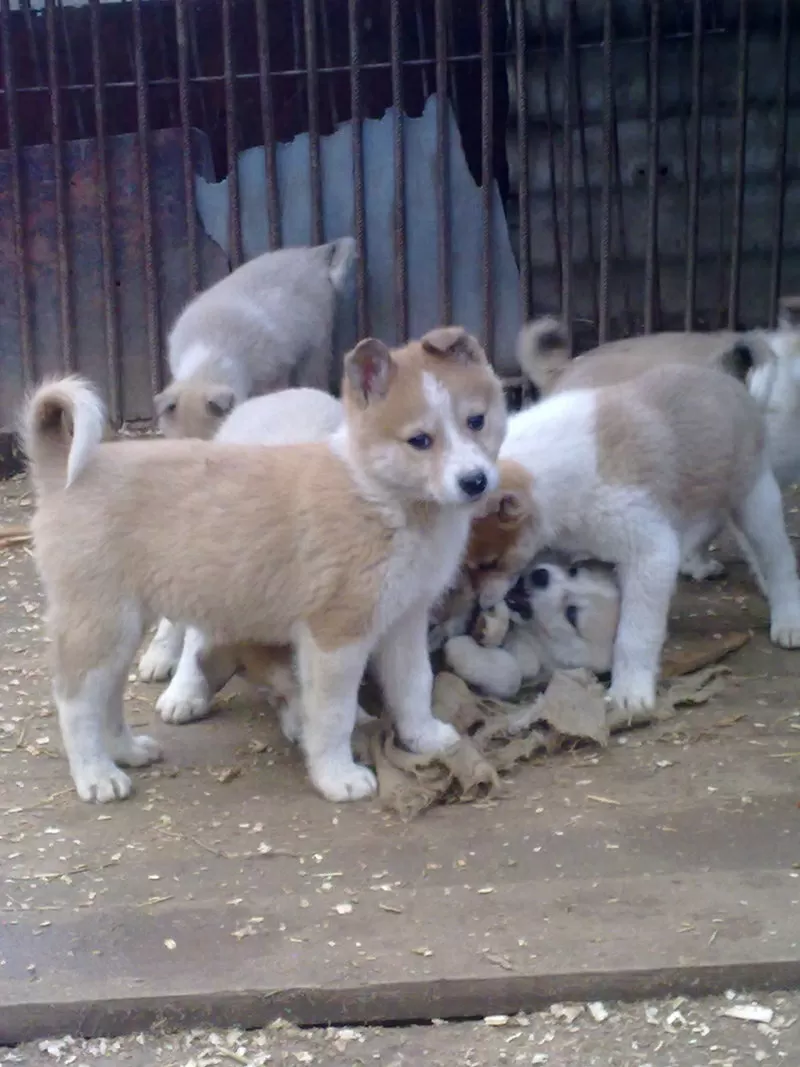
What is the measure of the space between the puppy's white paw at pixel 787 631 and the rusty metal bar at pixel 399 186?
138 inches

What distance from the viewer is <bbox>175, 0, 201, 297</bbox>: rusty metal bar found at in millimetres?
7680

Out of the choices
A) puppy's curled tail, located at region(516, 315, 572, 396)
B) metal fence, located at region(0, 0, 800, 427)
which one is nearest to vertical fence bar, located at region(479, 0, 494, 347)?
metal fence, located at region(0, 0, 800, 427)

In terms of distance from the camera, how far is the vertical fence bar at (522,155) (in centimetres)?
755

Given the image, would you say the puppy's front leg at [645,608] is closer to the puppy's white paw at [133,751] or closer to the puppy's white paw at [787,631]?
the puppy's white paw at [787,631]

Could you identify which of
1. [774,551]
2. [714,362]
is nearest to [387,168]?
[714,362]

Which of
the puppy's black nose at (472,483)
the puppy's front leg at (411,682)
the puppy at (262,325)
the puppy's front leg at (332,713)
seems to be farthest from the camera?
the puppy at (262,325)

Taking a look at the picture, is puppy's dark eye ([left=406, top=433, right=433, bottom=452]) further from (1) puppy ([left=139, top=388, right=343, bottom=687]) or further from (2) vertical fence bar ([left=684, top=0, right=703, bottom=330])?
(2) vertical fence bar ([left=684, top=0, right=703, bottom=330])

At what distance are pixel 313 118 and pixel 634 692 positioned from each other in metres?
4.56

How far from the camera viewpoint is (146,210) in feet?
26.0

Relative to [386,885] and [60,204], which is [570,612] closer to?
[386,885]

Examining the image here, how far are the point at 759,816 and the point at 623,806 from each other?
15.5 inches

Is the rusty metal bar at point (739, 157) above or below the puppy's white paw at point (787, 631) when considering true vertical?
above

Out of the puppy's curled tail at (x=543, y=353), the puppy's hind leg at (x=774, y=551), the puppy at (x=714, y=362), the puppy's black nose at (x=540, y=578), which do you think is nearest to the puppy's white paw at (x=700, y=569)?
the puppy at (x=714, y=362)

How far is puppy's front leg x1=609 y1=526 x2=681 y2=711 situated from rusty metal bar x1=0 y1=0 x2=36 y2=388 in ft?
15.8
